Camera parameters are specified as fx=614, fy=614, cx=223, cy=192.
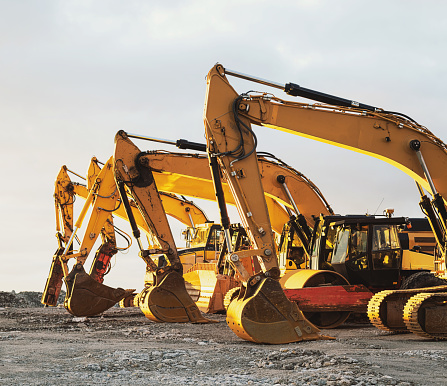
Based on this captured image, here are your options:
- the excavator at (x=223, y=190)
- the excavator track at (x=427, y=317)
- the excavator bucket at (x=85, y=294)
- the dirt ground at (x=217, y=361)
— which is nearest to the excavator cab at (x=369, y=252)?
the dirt ground at (x=217, y=361)

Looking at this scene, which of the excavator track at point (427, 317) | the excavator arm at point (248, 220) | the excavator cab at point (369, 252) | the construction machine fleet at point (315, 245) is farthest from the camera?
the excavator cab at point (369, 252)

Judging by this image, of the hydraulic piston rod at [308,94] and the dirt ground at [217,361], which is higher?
the hydraulic piston rod at [308,94]

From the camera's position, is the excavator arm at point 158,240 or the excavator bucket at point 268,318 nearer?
the excavator bucket at point 268,318

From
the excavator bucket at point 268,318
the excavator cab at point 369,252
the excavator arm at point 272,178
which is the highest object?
the excavator arm at point 272,178

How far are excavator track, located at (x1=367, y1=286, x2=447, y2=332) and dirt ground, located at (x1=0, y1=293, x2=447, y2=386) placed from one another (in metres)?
0.22

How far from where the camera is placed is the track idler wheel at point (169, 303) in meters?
13.7

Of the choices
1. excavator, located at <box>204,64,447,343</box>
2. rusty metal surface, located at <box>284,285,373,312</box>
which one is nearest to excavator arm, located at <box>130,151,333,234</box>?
excavator, located at <box>204,64,447,343</box>

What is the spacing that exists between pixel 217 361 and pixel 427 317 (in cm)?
421

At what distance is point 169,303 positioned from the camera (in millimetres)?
13852

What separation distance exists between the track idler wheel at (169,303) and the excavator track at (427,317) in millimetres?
5272

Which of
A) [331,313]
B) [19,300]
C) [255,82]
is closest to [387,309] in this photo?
[331,313]

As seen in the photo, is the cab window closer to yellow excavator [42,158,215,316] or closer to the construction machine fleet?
the construction machine fleet

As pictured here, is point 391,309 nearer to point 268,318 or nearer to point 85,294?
point 268,318

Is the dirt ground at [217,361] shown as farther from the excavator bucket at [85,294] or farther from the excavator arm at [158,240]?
the excavator bucket at [85,294]
